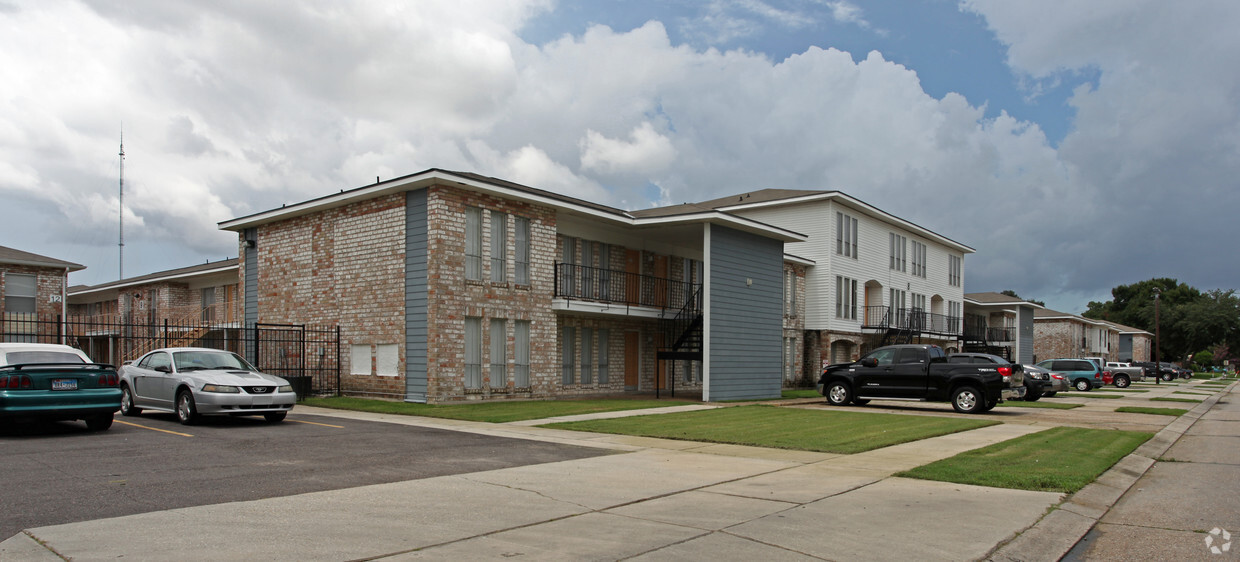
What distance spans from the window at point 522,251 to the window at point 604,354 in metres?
4.68

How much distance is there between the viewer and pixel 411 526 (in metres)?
6.74

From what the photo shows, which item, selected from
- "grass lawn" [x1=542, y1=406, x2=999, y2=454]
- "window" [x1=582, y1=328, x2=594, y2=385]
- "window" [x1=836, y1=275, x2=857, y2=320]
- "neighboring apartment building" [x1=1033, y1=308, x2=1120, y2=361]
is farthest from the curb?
"neighboring apartment building" [x1=1033, y1=308, x2=1120, y2=361]

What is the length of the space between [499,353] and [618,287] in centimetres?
592

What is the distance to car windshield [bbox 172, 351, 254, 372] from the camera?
1498cm

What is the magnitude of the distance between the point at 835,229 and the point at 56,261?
3432cm

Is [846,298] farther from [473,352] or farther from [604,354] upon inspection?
[473,352]

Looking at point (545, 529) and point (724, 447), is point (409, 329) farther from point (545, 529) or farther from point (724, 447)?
point (545, 529)

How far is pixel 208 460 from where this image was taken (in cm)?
1023

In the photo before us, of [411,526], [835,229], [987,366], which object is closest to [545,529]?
[411,526]

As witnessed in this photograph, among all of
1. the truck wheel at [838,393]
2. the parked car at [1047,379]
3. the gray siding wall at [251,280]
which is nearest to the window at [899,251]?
the parked car at [1047,379]

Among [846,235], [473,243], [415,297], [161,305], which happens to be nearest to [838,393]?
[473,243]

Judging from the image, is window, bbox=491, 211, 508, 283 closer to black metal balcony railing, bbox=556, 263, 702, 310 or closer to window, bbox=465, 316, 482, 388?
window, bbox=465, 316, 482, 388

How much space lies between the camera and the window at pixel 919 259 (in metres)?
46.2

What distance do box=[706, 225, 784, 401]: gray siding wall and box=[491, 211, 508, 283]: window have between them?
6.39m
